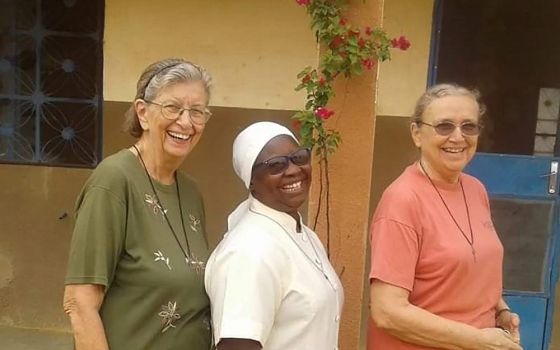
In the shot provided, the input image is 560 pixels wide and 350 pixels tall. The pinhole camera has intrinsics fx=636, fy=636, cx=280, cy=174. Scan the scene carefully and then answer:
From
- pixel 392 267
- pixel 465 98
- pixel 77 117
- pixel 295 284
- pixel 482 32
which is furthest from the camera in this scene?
pixel 77 117

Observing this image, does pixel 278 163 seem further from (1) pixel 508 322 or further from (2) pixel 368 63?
(1) pixel 508 322

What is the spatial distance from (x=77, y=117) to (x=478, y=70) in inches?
104

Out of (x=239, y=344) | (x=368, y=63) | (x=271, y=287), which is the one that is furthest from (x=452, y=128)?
(x=239, y=344)

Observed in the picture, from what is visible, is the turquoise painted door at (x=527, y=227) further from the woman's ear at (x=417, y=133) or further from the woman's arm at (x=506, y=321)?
the woman's ear at (x=417, y=133)

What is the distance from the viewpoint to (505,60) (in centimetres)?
396

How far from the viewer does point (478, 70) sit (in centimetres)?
399

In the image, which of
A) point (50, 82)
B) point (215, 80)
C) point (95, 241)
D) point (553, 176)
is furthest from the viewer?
point (50, 82)

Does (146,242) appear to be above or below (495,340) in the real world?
above

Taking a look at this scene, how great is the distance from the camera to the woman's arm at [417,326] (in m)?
1.83

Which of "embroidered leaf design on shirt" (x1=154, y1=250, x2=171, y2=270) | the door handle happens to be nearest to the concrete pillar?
"embroidered leaf design on shirt" (x1=154, y1=250, x2=171, y2=270)

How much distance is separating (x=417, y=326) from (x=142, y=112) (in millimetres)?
1012

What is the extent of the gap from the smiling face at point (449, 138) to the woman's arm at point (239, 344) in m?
0.82

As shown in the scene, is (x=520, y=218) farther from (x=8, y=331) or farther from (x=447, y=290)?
(x=8, y=331)

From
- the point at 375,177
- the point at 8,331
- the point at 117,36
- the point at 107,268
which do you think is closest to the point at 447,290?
the point at 107,268
